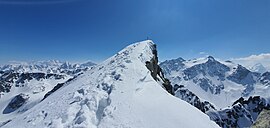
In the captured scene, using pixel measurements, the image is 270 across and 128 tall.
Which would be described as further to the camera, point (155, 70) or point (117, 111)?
point (155, 70)

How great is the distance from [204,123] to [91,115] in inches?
348

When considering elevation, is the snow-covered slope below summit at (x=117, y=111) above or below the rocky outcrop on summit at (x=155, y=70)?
below

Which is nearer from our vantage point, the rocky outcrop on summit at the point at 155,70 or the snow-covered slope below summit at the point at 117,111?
the snow-covered slope below summit at the point at 117,111

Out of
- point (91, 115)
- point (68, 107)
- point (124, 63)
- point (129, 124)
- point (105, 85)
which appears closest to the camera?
point (129, 124)

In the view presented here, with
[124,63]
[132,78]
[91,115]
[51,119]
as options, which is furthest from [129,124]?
[124,63]

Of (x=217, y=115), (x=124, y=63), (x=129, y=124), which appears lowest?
(x=129, y=124)

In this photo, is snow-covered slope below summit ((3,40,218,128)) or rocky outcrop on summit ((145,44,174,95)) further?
rocky outcrop on summit ((145,44,174,95))

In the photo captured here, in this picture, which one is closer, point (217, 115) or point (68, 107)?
point (68, 107)

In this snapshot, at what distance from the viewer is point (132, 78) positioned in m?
26.6

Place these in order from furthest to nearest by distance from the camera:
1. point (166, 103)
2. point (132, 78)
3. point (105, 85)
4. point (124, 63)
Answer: point (124, 63)
point (132, 78)
point (105, 85)
point (166, 103)

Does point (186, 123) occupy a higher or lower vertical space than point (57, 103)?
lower

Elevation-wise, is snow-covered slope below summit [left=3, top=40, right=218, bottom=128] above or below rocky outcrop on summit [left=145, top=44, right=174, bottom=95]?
below

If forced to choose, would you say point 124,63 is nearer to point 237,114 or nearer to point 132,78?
point 132,78

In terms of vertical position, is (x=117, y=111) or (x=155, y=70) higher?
(x=155, y=70)
